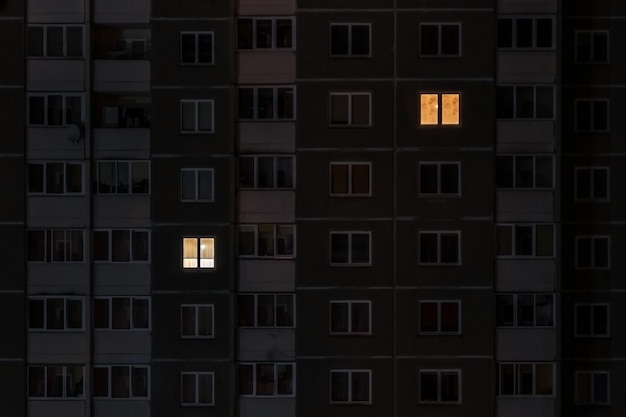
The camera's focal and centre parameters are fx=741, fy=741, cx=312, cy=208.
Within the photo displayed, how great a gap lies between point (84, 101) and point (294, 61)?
20.9 feet

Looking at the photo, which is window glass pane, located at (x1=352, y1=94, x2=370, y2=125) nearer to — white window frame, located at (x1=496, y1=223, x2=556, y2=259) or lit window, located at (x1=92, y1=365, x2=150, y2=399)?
white window frame, located at (x1=496, y1=223, x2=556, y2=259)

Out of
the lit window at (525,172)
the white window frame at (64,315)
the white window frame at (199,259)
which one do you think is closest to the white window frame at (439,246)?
the lit window at (525,172)

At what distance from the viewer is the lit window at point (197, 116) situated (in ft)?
71.9

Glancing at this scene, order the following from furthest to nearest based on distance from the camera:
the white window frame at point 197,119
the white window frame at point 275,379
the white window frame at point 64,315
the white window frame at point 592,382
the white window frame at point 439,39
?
the white window frame at point 592,382 → the white window frame at point 64,315 → the white window frame at point 275,379 → the white window frame at point 197,119 → the white window frame at point 439,39

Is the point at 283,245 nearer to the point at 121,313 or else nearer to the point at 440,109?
the point at 121,313

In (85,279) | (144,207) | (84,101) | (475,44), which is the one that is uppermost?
(475,44)

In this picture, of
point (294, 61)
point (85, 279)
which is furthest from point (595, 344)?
point (85, 279)

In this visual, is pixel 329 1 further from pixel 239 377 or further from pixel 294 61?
pixel 239 377

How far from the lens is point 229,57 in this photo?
859 inches

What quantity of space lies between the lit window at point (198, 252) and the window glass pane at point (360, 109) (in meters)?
5.56

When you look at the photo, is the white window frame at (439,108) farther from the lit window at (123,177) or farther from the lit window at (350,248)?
the lit window at (123,177)

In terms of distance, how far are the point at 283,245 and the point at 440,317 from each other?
5105 mm

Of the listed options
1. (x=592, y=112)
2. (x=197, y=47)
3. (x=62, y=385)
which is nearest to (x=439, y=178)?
(x=592, y=112)

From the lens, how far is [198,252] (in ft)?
71.9
